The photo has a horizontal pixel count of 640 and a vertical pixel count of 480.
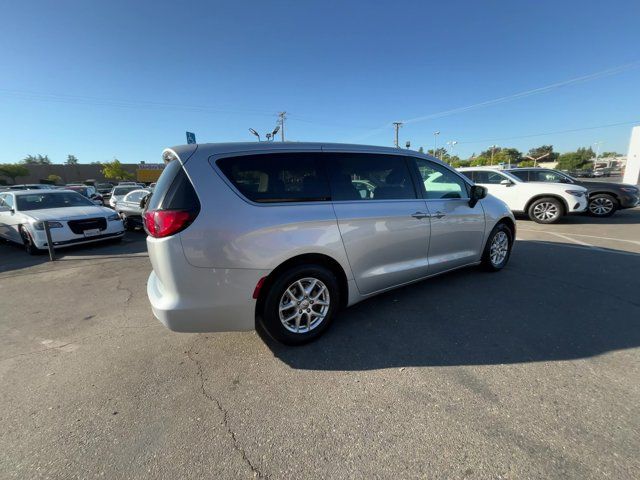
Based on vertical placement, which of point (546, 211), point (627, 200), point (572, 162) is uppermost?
point (572, 162)

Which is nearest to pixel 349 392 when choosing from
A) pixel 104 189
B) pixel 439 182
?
pixel 439 182

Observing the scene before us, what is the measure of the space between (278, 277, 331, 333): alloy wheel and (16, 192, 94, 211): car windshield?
26.3ft

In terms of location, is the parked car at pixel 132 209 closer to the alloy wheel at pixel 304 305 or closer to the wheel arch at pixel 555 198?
the alloy wheel at pixel 304 305

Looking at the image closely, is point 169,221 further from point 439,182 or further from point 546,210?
point 546,210

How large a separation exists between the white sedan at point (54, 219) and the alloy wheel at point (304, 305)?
677 centimetres

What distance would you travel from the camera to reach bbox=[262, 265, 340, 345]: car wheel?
2.58m

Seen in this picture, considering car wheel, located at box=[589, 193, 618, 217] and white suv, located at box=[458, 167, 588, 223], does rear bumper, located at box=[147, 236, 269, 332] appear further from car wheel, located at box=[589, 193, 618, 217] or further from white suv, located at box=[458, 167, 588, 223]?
car wheel, located at box=[589, 193, 618, 217]

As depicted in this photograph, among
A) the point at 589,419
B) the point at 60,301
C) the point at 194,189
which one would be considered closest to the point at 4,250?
the point at 60,301

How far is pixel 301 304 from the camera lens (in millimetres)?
2746

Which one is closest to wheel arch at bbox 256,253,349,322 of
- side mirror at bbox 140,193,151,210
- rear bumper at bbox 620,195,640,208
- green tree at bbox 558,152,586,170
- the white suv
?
side mirror at bbox 140,193,151,210

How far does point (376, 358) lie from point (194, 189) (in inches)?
81.8

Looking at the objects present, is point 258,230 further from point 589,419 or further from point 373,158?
point 589,419

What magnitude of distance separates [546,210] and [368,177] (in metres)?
8.97

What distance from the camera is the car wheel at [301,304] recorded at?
102 inches
